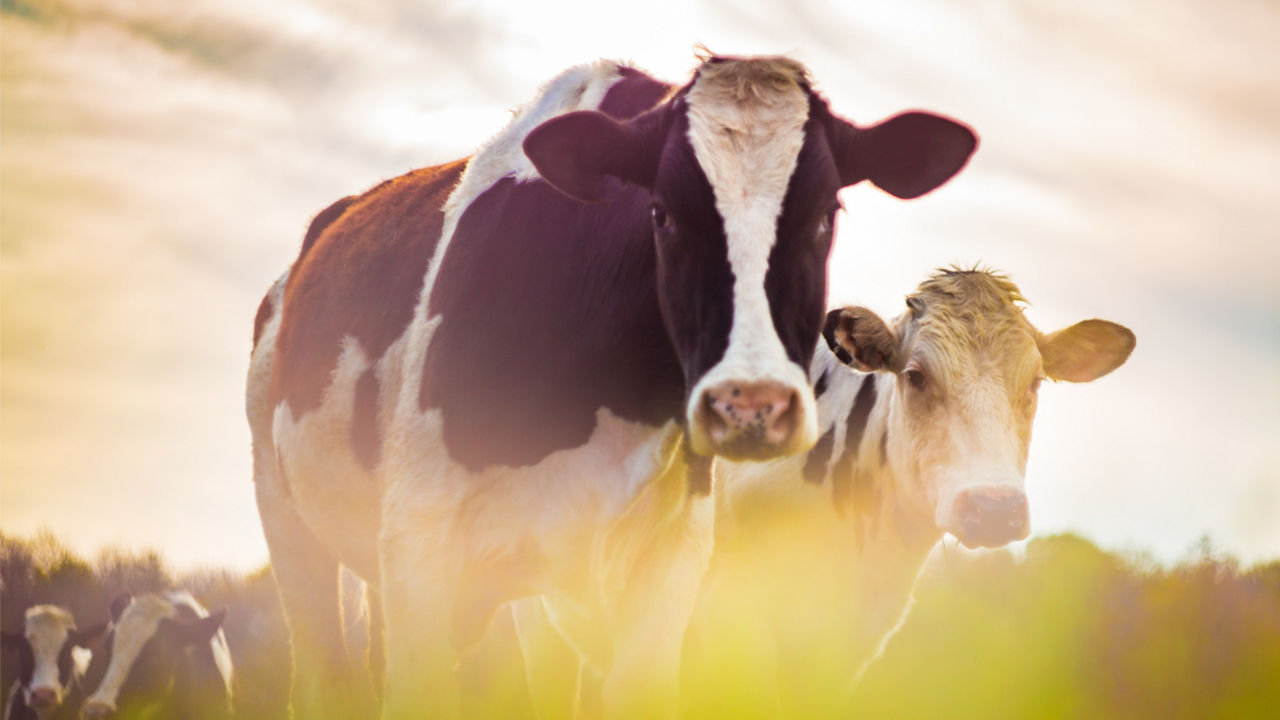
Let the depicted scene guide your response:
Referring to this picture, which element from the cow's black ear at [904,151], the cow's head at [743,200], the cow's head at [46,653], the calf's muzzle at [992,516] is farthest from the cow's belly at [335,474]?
the cow's head at [46,653]

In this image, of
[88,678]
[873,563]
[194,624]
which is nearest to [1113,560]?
[873,563]

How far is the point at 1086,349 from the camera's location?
671cm

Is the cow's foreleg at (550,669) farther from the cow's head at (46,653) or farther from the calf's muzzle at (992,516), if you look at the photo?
the cow's head at (46,653)

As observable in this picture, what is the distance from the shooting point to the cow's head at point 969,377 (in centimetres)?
579

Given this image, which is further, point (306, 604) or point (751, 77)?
point (306, 604)

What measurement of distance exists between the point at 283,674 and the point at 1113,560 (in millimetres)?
7660

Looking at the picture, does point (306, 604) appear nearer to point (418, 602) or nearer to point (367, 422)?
point (367, 422)

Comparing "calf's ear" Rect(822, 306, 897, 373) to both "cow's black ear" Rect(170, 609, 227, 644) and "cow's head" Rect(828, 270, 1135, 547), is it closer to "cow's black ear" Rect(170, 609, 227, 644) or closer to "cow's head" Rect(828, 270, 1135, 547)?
"cow's head" Rect(828, 270, 1135, 547)

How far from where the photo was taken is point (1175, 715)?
793cm

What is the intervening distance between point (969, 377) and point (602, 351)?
2.43m

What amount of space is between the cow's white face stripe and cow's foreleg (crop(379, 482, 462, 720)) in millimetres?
9004

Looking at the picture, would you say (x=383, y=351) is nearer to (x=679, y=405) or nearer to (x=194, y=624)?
(x=679, y=405)

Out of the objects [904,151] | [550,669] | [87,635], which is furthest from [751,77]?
[87,635]

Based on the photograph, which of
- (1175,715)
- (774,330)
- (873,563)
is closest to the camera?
(774,330)
